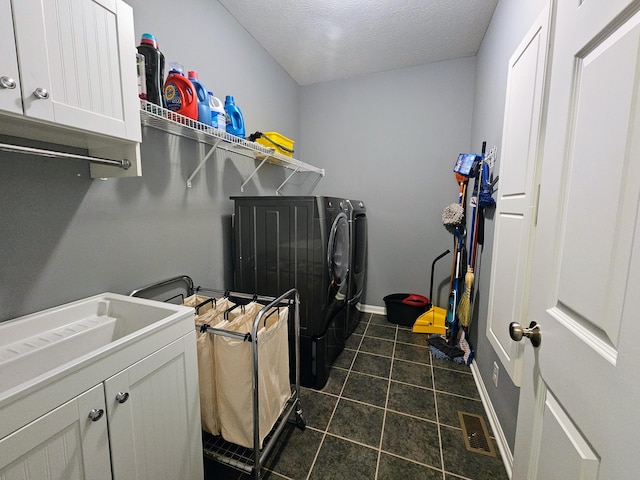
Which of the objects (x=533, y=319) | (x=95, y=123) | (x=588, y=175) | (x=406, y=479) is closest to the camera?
(x=588, y=175)

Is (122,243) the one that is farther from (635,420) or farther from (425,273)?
(425,273)

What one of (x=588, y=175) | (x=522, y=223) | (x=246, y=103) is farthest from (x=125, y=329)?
(x=246, y=103)

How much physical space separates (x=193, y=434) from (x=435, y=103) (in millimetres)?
3437

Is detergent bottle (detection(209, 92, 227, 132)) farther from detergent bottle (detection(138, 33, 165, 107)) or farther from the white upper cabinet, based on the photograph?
the white upper cabinet

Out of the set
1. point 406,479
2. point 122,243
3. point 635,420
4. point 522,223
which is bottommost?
point 406,479

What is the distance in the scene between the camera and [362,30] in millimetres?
2328

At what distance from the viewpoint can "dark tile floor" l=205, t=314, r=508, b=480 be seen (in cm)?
138

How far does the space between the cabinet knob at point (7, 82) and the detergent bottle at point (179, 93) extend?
68 cm

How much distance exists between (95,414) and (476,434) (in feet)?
6.23

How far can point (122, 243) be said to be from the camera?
4.51ft

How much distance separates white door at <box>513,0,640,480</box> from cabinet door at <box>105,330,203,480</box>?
1196 millimetres

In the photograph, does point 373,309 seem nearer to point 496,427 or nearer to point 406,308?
point 406,308

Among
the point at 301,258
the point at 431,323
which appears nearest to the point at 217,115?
the point at 301,258

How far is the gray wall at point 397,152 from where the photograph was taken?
2.91 m
